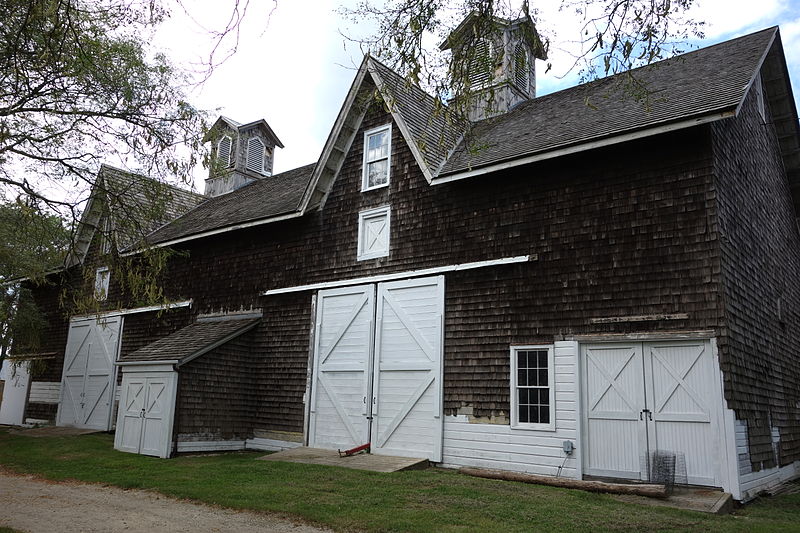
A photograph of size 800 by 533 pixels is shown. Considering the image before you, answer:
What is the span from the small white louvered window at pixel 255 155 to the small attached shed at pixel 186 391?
11.3 metres

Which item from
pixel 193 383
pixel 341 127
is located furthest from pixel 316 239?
pixel 193 383

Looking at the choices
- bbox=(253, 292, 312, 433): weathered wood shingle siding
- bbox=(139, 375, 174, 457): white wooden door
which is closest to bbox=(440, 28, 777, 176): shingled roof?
bbox=(253, 292, 312, 433): weathered wood shingle siding

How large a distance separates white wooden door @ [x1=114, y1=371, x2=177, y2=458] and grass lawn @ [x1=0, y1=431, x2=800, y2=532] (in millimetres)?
1462

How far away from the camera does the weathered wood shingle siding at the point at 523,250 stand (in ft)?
36.4

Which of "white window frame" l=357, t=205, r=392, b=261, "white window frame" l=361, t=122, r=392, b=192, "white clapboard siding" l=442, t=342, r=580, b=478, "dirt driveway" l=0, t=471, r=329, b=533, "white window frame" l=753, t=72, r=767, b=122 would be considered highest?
"white window frame" l=753, t=72, r=767, b=122

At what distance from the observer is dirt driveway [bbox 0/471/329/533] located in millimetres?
7930

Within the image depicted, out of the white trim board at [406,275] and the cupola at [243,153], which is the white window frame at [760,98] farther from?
the cupola at [243,153]

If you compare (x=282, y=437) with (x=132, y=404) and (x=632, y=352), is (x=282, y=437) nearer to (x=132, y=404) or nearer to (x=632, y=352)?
(x=132, y=404)

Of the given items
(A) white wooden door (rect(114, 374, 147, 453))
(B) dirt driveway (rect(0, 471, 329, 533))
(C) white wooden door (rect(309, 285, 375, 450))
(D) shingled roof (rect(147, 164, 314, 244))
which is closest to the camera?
(B) dirt driveway (rect(0, 471, 329, 533))

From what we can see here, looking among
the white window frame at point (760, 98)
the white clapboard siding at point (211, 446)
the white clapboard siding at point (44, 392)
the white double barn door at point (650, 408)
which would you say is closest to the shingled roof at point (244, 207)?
the white clapboard siding at point (211, 446)

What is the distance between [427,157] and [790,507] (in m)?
9.26

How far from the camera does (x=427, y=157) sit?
1445 cm

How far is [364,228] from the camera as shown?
15.7m

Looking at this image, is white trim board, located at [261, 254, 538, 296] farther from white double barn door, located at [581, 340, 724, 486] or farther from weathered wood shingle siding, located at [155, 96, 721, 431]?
white double barn door, located at [581, 340, 724, 486]
